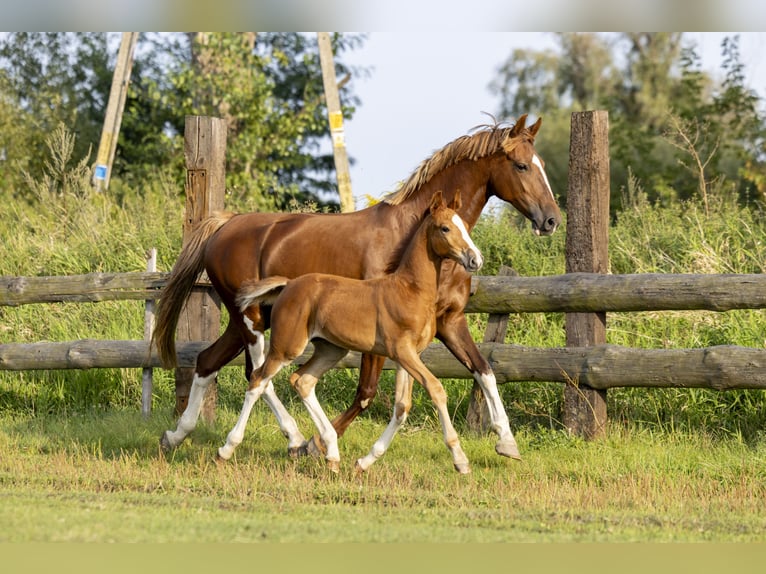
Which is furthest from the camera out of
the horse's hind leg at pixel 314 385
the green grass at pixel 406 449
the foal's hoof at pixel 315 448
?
the foal's hoof at pixel 315 448

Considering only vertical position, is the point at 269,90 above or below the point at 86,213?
above

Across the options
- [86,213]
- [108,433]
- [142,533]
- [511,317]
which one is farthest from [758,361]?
[86,213]

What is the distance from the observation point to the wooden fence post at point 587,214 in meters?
8.20

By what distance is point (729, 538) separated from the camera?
5031 mm

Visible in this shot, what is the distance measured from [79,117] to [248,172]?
4.21m

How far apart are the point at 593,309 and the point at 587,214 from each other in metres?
0.79

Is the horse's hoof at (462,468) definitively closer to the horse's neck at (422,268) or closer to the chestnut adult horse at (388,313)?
the chestnut adult horse at (388,313)

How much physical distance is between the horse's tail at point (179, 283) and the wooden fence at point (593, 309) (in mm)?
207

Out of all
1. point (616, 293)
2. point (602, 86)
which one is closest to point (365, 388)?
point (616, 293)

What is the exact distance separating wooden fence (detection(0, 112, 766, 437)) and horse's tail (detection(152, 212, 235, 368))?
0.21 m

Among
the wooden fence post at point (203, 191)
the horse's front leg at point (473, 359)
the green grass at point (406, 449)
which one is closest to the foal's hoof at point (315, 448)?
the green grass at point (406, 449)

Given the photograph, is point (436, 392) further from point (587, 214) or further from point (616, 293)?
point (587, 214)

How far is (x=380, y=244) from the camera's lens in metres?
7.33

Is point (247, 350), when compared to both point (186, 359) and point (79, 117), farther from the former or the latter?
point (79, 117)
